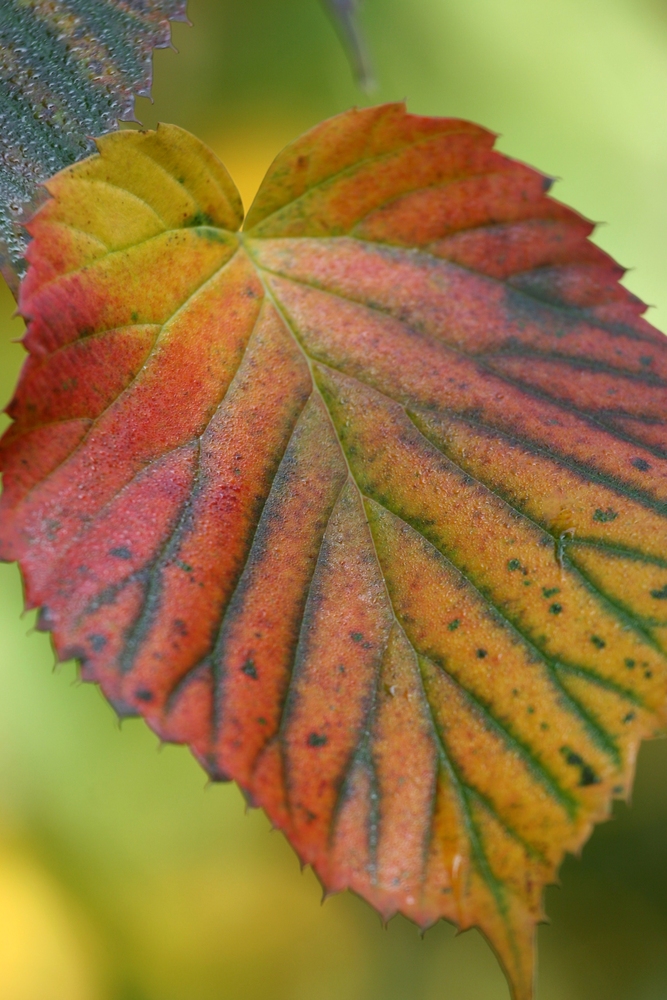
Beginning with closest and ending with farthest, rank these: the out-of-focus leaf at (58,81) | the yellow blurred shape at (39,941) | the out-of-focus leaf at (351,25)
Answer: the out-of-focus leaf at (351,25), the out-of-focus leaf at (58,81), the yellow blurred shape at (39,941)

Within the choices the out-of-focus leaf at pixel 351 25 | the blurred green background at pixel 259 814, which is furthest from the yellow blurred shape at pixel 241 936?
the out-of-focus leaf at pixel 351 25

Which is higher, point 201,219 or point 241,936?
point 201,219

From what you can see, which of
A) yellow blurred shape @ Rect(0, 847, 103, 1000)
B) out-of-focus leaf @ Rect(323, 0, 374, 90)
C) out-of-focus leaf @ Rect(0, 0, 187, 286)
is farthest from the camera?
yellow blurred shape @ Rect(0, 847, 103, 1000)

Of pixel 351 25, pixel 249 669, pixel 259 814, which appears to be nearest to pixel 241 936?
pixel 259 814

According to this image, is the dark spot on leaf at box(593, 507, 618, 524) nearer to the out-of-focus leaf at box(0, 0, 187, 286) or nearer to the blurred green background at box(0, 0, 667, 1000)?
the out-of-focus leaf at box(0, 0, 187, 286)

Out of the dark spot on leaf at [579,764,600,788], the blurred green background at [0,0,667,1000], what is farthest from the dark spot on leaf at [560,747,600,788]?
the blurred green background at [0,0,667,1000]

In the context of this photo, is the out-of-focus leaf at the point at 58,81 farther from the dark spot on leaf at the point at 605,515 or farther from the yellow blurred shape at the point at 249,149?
the yellow blurred shape at the point at 249,149

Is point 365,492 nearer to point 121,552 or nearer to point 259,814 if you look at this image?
point 121,552
